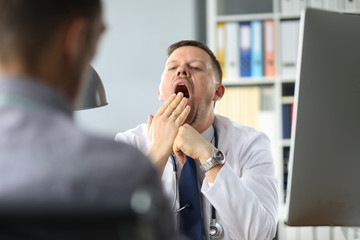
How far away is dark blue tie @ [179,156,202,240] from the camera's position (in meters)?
1.50

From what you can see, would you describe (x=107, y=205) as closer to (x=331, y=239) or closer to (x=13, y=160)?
(x=13, y=160)

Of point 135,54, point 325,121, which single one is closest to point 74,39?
point 325,121

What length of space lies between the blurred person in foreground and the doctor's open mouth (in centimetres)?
131

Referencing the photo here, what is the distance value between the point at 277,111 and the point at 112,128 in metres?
1.15

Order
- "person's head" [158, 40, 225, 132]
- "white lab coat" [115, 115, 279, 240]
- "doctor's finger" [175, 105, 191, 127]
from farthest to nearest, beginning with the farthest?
1. "person's head" [158, 40, 225, 132]
2. "doctor's finger" [175, 105, 191, 127]
3. "white lab coat" [115, 115, 279, 240]

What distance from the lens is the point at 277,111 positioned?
2.78m

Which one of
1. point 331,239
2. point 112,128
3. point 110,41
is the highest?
point 110,41

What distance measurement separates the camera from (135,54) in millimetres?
3275

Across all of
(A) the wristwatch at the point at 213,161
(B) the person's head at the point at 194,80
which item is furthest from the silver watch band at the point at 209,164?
(B) the person's head at the point at 194,80

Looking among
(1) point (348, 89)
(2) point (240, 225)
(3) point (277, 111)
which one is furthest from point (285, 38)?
(1) point (348, 89)

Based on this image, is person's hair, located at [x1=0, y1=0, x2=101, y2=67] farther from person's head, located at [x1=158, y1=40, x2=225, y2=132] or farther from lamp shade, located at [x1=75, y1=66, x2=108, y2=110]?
person's head, located at [x1=158, y1=40, x2=225, y2=132]

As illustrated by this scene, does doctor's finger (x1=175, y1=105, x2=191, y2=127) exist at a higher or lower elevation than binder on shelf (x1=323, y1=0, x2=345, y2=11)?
lower

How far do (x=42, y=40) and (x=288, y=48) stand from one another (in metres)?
2.46

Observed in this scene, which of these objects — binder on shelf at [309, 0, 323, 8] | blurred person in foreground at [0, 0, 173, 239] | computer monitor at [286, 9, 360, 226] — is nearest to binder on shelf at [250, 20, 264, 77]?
binder on shelf at [309, 0, 323, 8]
